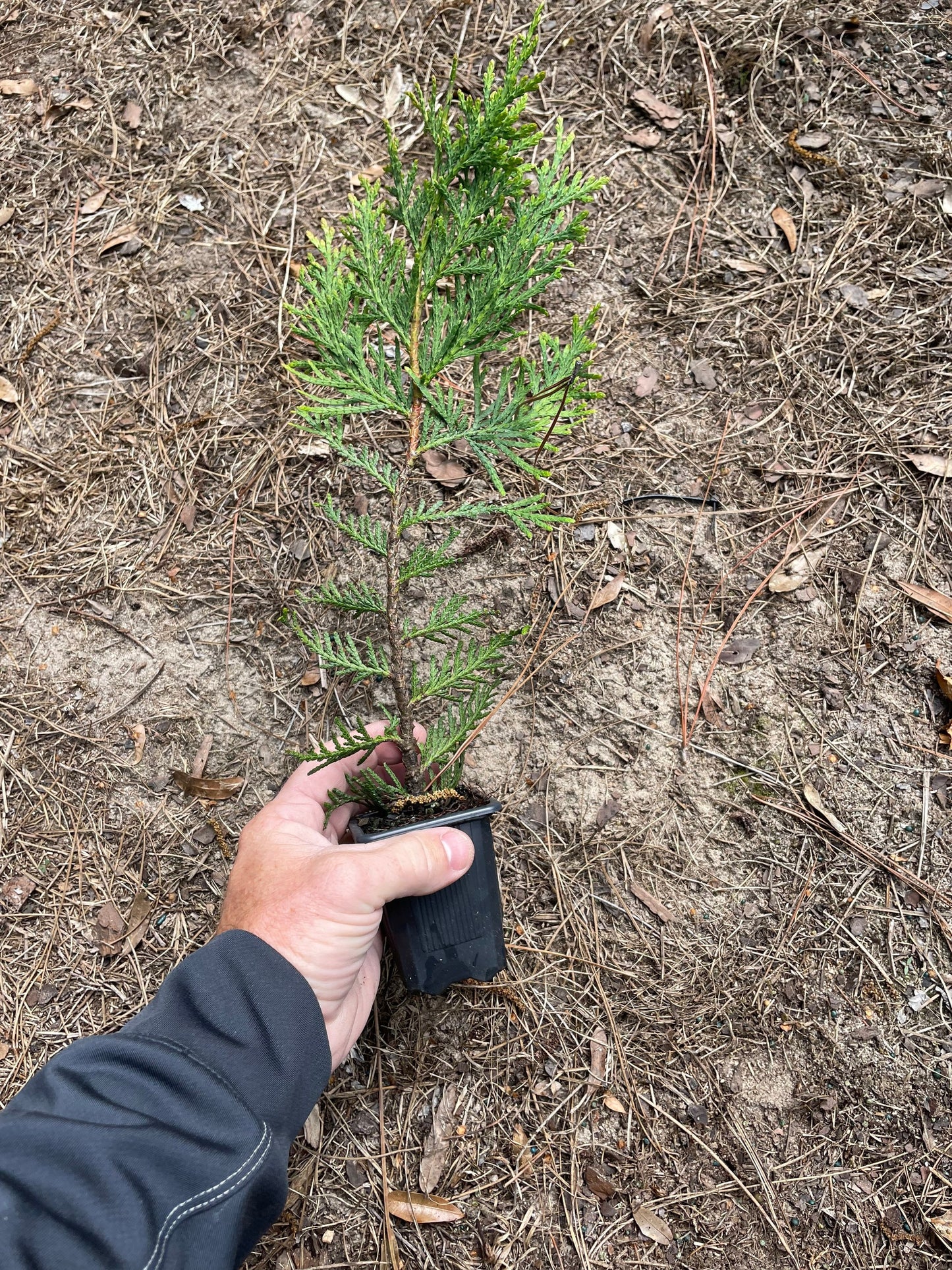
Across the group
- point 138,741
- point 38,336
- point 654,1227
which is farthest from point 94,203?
point 654,1227

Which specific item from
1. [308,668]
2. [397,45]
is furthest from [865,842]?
[397,45]

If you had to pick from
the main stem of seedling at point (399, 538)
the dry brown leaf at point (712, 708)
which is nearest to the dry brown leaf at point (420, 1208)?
the main stem of seedling at point (399, 538)

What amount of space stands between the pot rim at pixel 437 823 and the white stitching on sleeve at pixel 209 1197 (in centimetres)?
77

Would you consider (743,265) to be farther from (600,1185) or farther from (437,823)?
(600,1185)

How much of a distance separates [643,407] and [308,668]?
1680mm

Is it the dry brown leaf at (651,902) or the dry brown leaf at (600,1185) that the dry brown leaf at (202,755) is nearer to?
the dry brown leaf at (651,902)

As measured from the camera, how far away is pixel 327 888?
7.13 feet

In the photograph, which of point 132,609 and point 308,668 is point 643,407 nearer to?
point 308,668

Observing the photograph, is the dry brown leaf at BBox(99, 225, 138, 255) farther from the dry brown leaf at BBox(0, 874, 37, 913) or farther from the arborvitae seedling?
the dry brown leaf at BBox(0, 874, 37, 913)

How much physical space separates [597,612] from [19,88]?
3366 millimetres

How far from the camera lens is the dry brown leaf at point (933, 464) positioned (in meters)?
2.97

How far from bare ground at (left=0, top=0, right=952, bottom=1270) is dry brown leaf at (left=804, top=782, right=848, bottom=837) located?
0.04 m

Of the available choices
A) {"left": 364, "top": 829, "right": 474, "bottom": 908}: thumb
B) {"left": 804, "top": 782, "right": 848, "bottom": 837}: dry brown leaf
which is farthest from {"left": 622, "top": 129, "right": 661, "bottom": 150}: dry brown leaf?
{"left": 364, "top": 829, "right": 474, "bottom": 908}: thumb

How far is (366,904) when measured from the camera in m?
2.18
